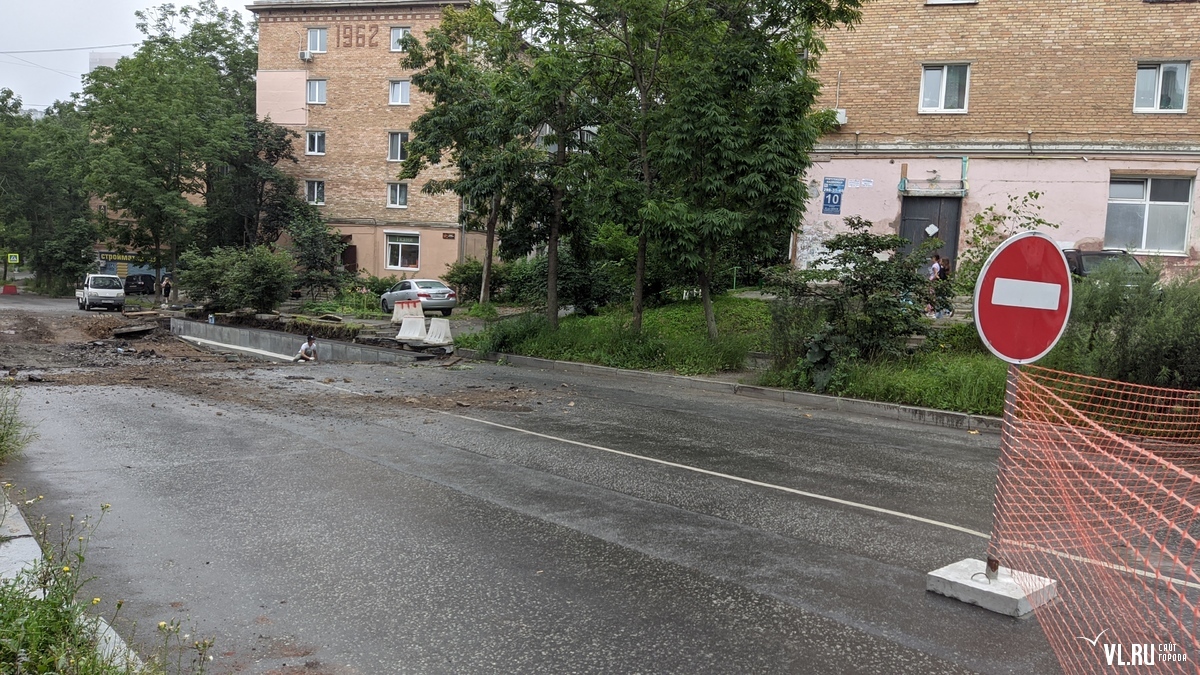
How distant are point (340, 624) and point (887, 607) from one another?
3.01 m

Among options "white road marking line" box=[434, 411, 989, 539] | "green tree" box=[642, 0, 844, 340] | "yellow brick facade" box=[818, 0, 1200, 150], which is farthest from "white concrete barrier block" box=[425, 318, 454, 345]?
"yellow brick facade" box=[818, 0, 1200, 150]

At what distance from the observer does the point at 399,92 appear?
44.9 meters

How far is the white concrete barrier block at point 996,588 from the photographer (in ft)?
15.0

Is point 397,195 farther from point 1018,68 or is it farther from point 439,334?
point 1018,68

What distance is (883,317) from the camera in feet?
47.5

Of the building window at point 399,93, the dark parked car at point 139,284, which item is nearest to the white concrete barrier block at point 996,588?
the building window at point 399,93

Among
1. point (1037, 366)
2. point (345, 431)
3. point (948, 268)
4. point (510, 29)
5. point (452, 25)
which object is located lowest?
point (345, 431)

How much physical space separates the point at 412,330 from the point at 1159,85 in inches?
832

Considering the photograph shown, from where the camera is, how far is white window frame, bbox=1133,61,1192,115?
70.6 feet

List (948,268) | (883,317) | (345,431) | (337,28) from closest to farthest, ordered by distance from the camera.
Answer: (345,431)
(883,317)
(948,268)
(337,28)

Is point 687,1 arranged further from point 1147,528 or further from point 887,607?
point 887,607

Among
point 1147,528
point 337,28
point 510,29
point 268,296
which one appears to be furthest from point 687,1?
point 337,28

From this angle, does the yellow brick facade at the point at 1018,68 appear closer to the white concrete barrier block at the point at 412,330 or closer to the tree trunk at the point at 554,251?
the tree trunk at the point at 554,251

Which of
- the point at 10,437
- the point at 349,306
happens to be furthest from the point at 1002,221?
the point at 349,306
